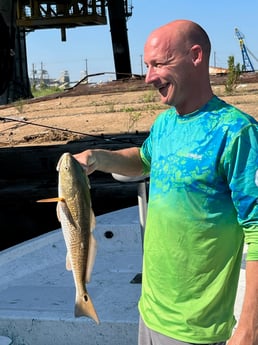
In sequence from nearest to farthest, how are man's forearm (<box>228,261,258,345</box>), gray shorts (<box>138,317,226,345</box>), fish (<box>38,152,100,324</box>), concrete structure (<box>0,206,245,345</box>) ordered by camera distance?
1. man's forearm (<box>228,261,258,345</box>)
2. fish (<box>38,152,100,324</box>)
3. gray shorts (<box>138,317,226,345</box>)
4. concrete structure (<box>0,206,245,345</box>)

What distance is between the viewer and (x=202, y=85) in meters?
2.04

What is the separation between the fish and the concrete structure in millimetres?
1216

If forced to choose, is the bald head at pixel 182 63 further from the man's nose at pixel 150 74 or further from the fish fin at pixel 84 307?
the fish fin at pixel 84 307

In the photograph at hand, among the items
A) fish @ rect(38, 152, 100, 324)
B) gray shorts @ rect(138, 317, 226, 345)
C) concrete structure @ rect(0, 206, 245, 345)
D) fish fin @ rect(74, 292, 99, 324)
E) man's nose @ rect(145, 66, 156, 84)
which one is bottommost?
concrete structure @ rect(0, 206, 245, 345)

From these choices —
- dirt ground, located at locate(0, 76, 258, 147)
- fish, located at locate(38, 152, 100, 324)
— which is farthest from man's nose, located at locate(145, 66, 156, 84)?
dirt ground, located at locate(0, 76, 258, 147)

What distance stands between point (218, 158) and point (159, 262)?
0.44m

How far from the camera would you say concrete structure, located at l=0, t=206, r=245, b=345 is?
3299 mm

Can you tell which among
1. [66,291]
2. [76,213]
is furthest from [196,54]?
[66,291]

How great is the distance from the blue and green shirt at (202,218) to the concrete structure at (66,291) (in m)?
1.21

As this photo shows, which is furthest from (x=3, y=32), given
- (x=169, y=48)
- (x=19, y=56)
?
(x=19, y=56)

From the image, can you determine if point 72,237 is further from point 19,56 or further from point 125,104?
point 19,56

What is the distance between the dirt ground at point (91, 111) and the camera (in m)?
14.7

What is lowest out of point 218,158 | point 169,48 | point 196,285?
point 196,285

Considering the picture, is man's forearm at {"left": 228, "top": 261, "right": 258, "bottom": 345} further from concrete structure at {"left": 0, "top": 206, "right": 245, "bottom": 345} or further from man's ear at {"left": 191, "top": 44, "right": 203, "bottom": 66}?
concrete structure at {"left": 0, "top": 206, "right": 245, "bottom": 345}
